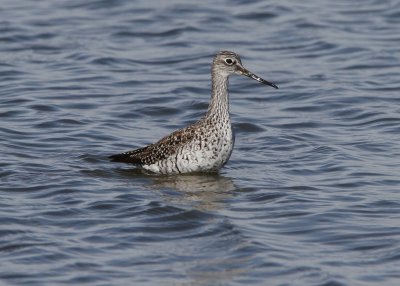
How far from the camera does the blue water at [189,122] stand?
1156cm

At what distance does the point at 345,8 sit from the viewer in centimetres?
2472

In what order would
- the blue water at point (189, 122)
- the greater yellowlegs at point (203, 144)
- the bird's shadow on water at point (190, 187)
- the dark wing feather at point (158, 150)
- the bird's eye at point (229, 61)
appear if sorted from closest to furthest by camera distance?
the blue water at point (189, 122), the bird's shadow on water at point (190, 187), the greater yellowlegs at point (203, 144), the dark wing feather at point (158, 150), the bird's eye at point (229, 61)

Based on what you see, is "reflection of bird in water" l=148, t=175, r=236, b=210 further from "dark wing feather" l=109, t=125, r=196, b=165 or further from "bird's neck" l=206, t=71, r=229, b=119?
"bird's neck" l=206, t=71, r=229, b=119

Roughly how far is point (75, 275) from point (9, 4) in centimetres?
1504

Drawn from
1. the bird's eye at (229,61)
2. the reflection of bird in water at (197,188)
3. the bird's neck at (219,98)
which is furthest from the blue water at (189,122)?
→ the bird's eye at (229,61)

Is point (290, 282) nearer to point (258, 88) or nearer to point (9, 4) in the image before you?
point (258, 88)

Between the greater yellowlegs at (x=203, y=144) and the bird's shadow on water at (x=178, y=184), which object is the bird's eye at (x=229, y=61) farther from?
the bird's shadow on water at (x=178, y=184)

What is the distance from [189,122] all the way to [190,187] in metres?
3.61

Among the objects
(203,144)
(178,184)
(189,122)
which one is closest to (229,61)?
(203,144)

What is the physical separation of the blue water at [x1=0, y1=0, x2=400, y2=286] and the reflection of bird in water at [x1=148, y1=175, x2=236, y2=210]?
35 millimetres

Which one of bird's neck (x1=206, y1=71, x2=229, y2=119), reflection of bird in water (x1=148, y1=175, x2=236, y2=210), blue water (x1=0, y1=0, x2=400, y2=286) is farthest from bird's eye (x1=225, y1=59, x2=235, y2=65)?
reflection of bird in water (x1=148, y1=175, x2=236, y2=210)

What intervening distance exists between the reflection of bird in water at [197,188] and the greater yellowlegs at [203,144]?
0.45 feet

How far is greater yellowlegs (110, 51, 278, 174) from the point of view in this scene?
14383 mm

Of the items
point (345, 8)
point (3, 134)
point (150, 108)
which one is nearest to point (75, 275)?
point (3, 134)
